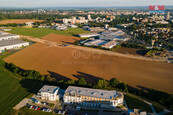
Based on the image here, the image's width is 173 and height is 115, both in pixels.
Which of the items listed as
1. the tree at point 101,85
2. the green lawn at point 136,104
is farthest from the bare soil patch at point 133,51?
the green lawn at point 136,104

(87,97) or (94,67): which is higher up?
(94,67)

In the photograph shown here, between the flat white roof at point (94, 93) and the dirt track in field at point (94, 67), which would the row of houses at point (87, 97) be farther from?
the dirt track in field at point (94, 67)

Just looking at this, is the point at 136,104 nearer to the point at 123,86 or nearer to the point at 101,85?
the point at 123,86

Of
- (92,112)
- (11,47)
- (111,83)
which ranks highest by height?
(11,47)

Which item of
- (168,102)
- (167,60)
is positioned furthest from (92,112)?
(167,60)

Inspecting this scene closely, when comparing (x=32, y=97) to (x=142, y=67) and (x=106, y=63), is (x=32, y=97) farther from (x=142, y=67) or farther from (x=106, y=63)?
(x=142, y=67)

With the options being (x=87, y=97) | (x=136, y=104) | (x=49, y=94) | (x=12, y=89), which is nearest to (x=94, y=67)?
(x=87, y=97)
